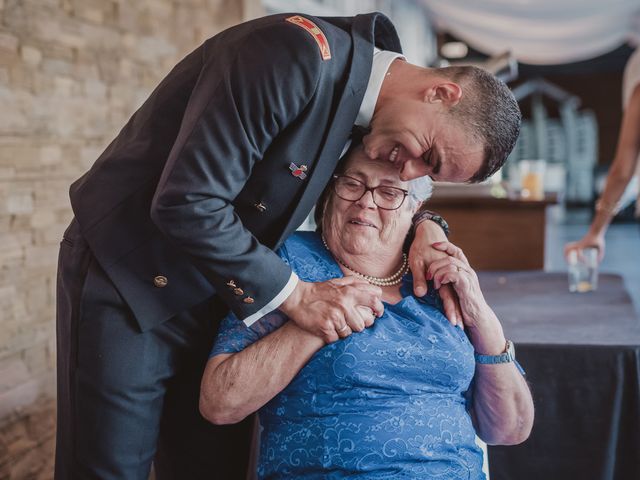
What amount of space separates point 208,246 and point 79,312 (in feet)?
1.30

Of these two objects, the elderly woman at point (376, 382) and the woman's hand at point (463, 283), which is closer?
the elderly woman at point (376, 382)

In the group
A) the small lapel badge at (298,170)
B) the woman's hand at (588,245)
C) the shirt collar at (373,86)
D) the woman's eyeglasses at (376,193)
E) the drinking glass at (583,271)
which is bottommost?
the drinking glass at (583,271)

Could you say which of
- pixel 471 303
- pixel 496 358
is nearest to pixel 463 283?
pixel 471 303

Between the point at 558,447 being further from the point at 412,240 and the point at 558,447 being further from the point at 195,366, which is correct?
the point at 195,366

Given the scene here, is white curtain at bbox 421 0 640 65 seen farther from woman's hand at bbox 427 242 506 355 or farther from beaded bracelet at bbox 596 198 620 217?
woman's hand at bbox 427 242 506 355

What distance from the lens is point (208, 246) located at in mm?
1252

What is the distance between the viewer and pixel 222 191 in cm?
125

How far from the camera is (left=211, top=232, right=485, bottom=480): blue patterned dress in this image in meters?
1.41

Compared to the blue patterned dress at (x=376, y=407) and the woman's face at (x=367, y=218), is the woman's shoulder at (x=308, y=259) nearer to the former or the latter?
the woman's face at (x=367, y=218)

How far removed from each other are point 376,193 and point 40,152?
1.47 m

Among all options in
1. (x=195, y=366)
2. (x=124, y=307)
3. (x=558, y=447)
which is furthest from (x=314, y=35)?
(x=558, y=447)

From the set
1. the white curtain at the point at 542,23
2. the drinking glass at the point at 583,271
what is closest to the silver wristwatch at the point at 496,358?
the drinking glass at the point at 583,271

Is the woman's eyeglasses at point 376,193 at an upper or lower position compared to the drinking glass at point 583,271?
upper

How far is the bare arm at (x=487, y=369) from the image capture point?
60.3 inches
